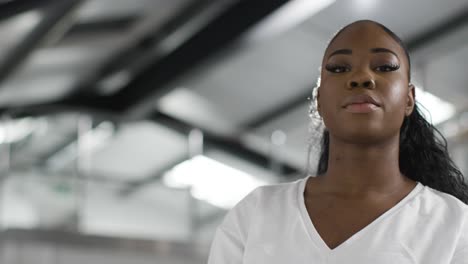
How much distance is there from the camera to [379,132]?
1.64 metres

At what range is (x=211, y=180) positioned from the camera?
391 inches

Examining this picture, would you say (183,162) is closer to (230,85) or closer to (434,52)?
(230,85)

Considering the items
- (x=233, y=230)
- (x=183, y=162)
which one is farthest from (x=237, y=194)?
(x=233, y=230)

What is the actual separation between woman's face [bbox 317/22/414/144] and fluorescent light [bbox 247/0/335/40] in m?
6.24

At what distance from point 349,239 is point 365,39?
0.34m

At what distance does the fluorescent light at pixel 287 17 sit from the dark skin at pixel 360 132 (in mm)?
6248

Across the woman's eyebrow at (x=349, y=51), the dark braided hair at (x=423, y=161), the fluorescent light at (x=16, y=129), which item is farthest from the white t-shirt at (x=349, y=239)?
the fluorescent light at (x=16, y=129)

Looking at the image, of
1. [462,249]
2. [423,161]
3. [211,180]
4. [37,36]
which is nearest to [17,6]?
[37,36]

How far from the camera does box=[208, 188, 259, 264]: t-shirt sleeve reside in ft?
5.58

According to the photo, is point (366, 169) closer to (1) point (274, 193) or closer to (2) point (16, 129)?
(1) point (274, 193)

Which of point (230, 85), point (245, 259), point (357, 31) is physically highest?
point (230, 85)

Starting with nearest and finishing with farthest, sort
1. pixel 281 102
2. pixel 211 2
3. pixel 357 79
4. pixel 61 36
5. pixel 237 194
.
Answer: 1. pixel 357 79
2. pixel 211 2
3. pixel 61 36
4. pixel 237 194
5. pixel 281 102

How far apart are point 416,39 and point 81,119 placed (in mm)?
3108

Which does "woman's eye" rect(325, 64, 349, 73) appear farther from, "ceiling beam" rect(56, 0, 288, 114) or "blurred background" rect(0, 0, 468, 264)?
"ceiling beam" rect(56, 0, 288, 114)
